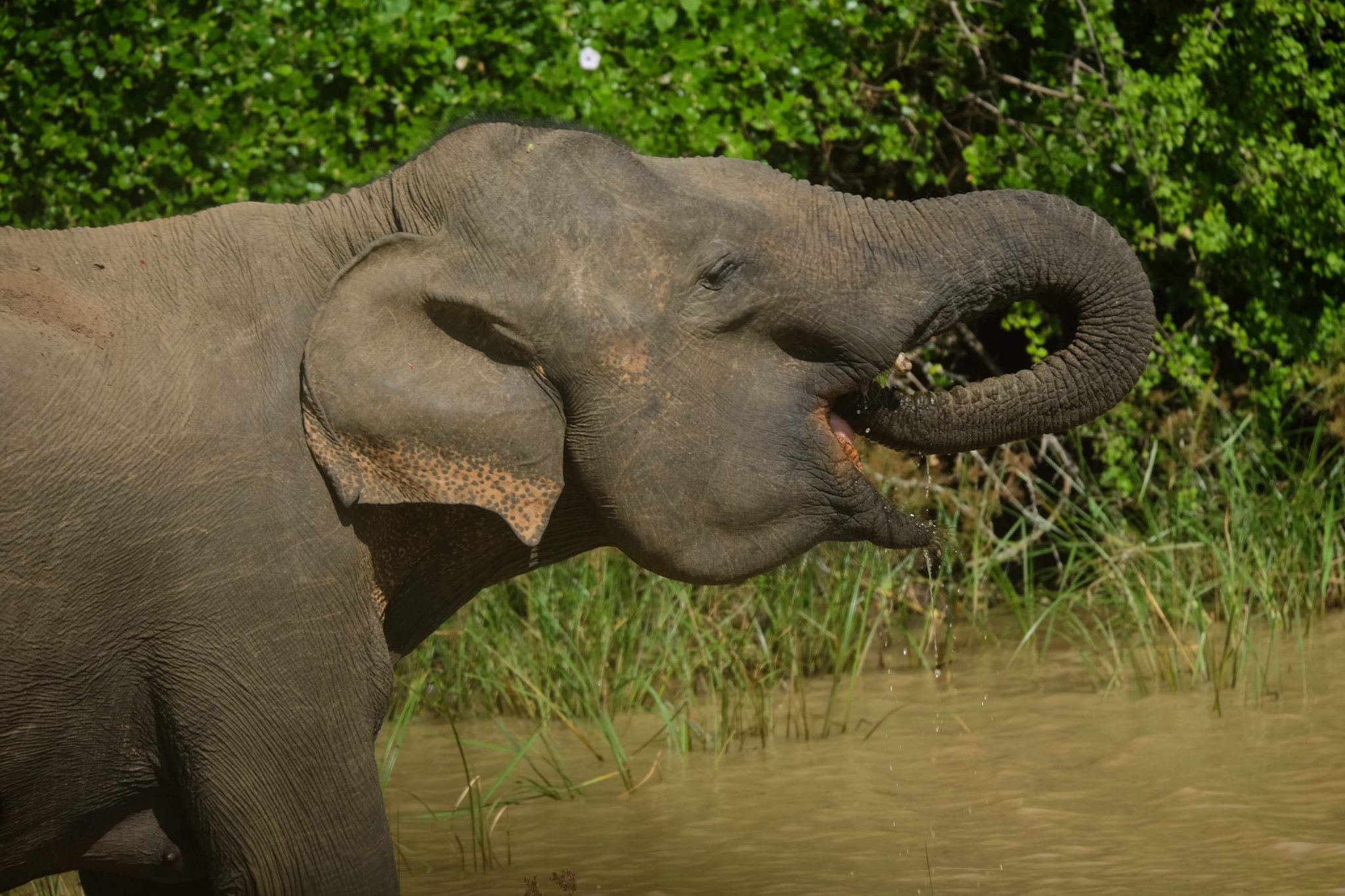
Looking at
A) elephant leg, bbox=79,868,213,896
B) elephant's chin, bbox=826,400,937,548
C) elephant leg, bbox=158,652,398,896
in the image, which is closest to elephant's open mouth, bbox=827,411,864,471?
elephant's chin, bbox=826,400,937,548

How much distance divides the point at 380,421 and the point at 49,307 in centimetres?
59

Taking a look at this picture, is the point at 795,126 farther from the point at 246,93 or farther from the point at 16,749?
the point at 16,749

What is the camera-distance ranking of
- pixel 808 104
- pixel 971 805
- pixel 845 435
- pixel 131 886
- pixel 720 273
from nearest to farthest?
pixel 720 273, pixel 845 435, pixel 131 886, pixel 971 805, pixel 808 104

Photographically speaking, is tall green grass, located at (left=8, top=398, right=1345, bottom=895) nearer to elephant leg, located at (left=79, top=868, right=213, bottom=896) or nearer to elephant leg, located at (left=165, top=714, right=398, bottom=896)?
elephant leg, located at (left=79, top=868, right=213, bottom=896)

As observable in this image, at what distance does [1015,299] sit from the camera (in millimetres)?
3076

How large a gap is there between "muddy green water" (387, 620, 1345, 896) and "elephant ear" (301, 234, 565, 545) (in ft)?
5.95

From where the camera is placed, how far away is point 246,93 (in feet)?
22.9

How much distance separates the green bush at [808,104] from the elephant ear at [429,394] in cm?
360

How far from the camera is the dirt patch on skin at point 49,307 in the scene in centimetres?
282

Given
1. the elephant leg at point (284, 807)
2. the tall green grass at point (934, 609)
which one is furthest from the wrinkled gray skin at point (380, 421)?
the tall green grass at point (934, 609)

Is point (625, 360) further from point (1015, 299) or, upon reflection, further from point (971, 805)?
point (971, 805)

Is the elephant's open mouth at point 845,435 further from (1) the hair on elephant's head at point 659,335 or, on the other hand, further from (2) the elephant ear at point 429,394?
(2) the elephant ear at point 429,394

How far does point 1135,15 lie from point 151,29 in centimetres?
465

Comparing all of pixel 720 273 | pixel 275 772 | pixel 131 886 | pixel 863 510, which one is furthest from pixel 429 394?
pixel 131 886
